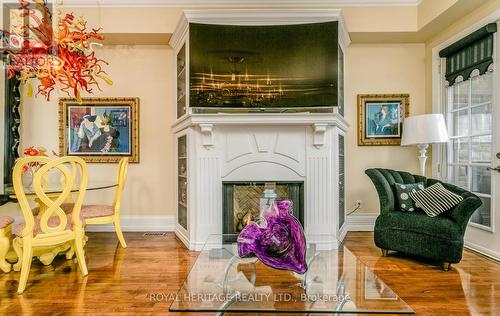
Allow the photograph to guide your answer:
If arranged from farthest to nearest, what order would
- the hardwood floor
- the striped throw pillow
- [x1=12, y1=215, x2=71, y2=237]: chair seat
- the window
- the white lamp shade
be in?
the white lamp shade → the window → the striped throw pillow → [x1=12, y1=215, x2=71, y2=237]: chair seat → the hardwood floor

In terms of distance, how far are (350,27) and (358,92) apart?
32.0 inches

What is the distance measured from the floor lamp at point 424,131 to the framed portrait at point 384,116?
33 centimetres

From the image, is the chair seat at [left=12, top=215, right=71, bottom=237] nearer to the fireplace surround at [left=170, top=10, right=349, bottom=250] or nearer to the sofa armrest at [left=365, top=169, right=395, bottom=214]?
the fireplace surround at [left=170, top=10, right=349, bottom=250]

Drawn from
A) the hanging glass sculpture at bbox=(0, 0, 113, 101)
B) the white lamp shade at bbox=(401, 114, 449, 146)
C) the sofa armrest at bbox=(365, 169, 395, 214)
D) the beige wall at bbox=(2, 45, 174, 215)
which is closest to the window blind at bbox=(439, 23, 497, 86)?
the white lamp shade at bbox=(401, 114, 449, 146)

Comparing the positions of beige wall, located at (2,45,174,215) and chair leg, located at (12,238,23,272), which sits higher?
beige wall, located at (2,45,174,215)

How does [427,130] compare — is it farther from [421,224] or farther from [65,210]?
[65,210]

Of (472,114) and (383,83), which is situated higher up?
(383,83)

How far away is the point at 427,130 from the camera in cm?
351

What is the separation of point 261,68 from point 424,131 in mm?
Result: 1931

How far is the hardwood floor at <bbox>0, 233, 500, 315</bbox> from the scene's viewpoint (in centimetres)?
207

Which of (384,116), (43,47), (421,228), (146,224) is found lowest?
(146,224)

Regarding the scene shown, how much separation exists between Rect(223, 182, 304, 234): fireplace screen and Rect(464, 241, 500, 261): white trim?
1819mm

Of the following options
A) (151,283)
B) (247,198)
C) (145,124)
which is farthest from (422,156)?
(145,124)

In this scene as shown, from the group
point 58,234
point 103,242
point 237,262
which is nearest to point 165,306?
point 237,262
